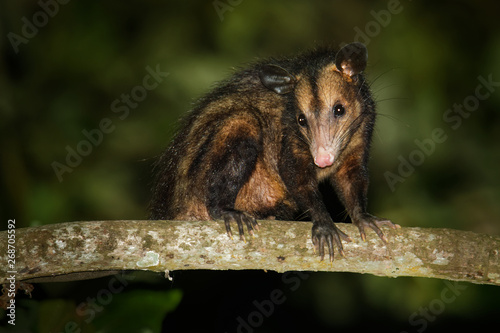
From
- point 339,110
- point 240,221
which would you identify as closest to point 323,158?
point 339,110

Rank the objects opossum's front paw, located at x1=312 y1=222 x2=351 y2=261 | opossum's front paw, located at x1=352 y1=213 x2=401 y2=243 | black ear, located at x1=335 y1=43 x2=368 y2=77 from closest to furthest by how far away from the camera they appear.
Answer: opossum's front paw, located at x1=312 y1=222 x2=351 y2=261
opossum's front paw, located at x1=352 y1=213 x2=401 y2=243
black ear, located at x1=335 y1=43 x2=368 y2=77

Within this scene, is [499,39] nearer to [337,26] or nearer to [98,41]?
[337,26]

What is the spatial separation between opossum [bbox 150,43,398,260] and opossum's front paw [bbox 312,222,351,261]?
30 cm

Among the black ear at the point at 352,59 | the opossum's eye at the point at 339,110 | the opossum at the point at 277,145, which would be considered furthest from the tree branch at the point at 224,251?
the black ear at the point at 352,59

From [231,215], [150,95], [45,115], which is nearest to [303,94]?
[231,215]

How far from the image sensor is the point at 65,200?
20.8 feet

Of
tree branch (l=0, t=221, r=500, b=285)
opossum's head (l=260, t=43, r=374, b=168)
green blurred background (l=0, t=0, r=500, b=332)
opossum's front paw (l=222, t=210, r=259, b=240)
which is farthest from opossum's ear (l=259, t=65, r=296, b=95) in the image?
tree branch (l=0, t=221, r=500, b=285)

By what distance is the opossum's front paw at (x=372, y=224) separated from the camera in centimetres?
449

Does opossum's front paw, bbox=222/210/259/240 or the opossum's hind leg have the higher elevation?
the opossum's hind leg

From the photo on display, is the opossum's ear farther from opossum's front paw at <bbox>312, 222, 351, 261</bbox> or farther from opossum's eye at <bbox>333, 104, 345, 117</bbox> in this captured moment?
opossum's front paw at <bbox>312, 222, 351, 261</bbox>

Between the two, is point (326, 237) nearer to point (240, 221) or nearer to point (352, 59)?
point (240, 221)

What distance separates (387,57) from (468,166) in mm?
1615

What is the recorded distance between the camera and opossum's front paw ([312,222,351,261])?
430 cm

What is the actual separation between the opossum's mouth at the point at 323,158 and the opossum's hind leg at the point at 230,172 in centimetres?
61
